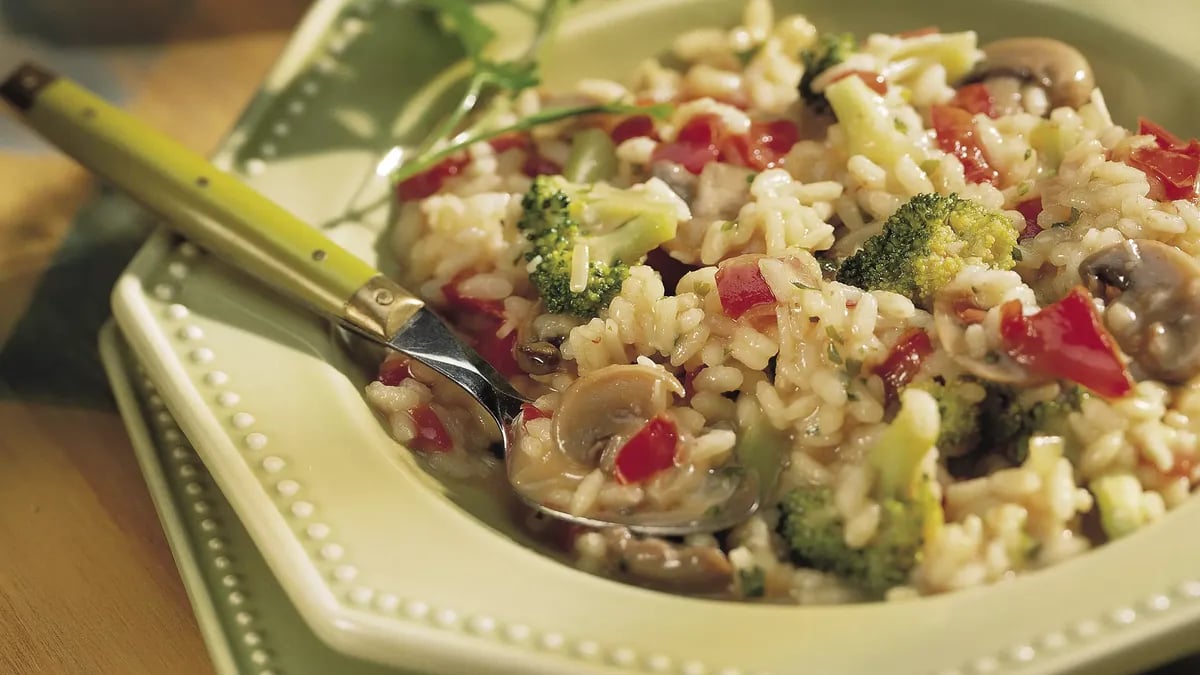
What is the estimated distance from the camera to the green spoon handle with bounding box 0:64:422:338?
110 inches

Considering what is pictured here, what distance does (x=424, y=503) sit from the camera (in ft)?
8.14

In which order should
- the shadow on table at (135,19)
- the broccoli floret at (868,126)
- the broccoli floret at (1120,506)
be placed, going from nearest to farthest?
the broccoli floret at (1120,506) → the broccoli floret at (868,126) → the shadow on table at (135,19)

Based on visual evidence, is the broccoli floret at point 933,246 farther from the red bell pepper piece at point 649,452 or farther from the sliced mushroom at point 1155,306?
the red bell pepper piece at point 649,452

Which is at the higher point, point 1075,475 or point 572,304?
point 1075,475

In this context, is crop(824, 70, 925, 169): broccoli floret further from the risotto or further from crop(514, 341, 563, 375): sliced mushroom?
crop(514, 341, 563, 375): sliced mushroom

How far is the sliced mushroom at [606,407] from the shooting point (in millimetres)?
2578

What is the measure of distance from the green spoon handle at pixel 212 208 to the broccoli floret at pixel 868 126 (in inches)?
50.7

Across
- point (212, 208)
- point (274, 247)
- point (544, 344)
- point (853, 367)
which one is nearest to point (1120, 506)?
point (853, 367)

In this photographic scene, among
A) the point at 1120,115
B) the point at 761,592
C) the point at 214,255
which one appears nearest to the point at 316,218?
the point at 214,255

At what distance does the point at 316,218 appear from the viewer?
324 cm

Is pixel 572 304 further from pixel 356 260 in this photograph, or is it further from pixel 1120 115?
pixel 1120 115

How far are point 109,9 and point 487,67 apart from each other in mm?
2025

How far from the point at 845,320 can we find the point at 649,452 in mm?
541

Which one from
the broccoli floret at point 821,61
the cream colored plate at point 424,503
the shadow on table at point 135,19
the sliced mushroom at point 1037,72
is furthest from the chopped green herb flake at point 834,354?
the shadow on table at point 135,19
